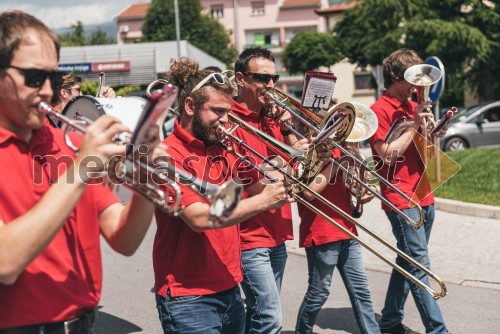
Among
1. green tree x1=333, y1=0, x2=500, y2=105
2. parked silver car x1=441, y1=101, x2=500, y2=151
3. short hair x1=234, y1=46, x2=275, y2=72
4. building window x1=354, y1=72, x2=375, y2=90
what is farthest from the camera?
building window x1=354, y1=72, x2=375, y2=90

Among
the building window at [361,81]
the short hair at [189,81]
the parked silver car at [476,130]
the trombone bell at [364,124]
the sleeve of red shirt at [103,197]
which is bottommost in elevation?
the building window at [361,81]

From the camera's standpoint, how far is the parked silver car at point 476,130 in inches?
830

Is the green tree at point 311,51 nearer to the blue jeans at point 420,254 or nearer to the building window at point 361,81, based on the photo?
the building window at point 361,81

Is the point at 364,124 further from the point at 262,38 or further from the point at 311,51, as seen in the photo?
the point at 262,38

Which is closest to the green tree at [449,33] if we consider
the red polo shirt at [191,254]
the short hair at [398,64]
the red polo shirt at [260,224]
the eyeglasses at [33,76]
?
the short hair at [398,64]

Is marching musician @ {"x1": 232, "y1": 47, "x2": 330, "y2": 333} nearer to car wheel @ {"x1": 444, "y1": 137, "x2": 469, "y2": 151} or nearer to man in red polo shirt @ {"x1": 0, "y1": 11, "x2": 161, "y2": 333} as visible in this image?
man in red polo shirt @ {"x1": 0, "y1": 11, "x2": 161, "y2": 333}

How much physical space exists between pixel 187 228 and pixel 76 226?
1.06 m

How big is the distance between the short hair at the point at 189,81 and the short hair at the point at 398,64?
77.0 inches

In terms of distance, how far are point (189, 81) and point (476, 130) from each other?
1836 centimetres

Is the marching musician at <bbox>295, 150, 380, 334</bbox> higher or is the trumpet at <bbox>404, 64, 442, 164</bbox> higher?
the trumpet at <bbox>404, 64, 442, 164</bbox>

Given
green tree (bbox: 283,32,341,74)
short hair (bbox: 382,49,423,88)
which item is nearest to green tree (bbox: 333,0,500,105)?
green tree (bbox: 283,32,341,74)

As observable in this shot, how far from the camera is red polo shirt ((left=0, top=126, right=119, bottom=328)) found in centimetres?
239

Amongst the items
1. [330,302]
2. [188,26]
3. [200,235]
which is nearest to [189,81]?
[200,235]

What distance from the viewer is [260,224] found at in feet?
15.6
